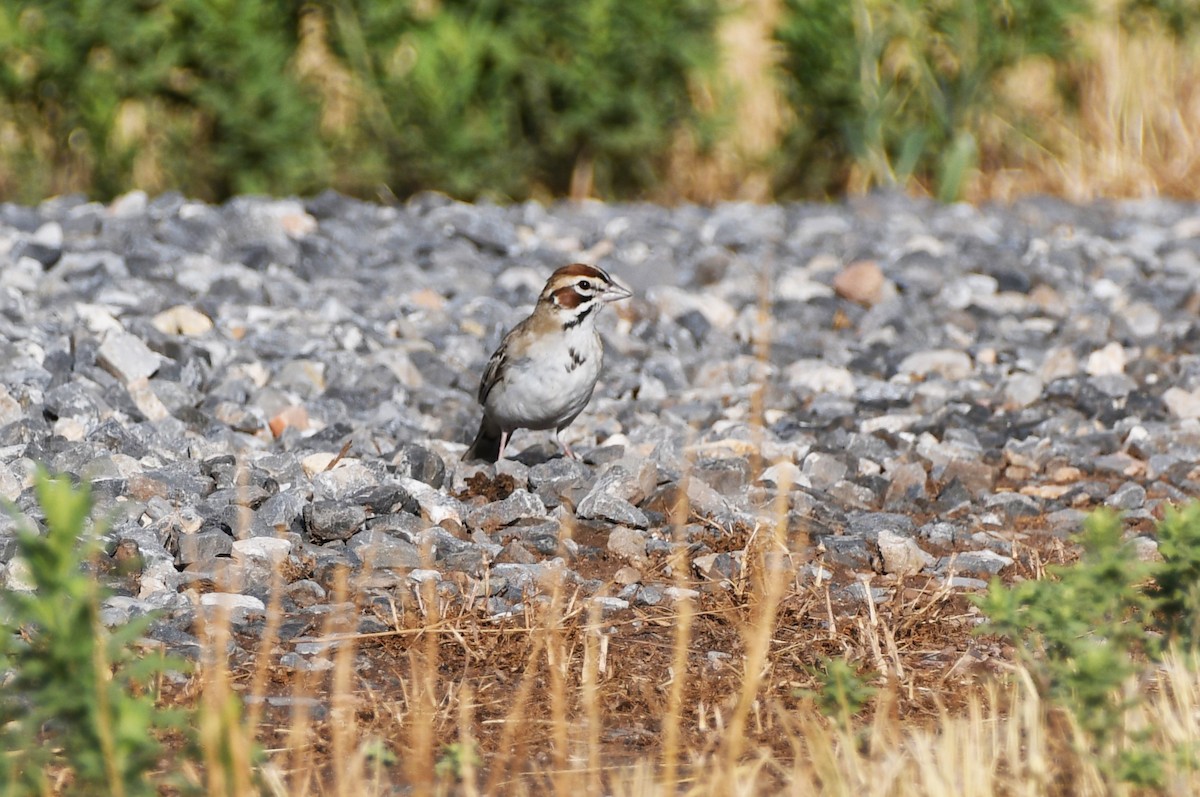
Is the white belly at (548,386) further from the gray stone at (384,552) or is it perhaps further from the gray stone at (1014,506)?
the gray stone at (1014,506)

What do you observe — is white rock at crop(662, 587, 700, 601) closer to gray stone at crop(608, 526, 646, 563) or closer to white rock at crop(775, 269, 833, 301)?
gray stone at crop(608, 526, 646, 563)

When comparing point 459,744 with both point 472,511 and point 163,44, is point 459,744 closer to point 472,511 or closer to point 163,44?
point 472,511

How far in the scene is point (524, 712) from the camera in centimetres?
398

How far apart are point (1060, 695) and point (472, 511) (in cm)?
238

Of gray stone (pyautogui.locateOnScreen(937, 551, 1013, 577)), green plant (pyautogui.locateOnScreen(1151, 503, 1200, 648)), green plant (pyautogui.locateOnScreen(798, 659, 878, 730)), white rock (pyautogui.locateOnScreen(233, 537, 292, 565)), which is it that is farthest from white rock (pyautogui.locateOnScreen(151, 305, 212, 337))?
green plant (pyautogui.locateOnScreen(1151, 503, 1200, 648))

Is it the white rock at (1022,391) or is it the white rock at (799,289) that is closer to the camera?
the white rock at (1022,391)

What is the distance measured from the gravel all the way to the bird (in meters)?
0.20

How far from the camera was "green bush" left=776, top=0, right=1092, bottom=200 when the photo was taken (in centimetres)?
1067

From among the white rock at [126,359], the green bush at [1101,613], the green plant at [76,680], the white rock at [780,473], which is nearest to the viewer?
the green plant at [76,680]

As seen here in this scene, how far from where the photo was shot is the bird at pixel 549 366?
6125 millimetres

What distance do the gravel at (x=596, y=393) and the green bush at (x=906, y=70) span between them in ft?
2.70

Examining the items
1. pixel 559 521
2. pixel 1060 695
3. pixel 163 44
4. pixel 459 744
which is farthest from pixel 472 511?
pixel 163 44

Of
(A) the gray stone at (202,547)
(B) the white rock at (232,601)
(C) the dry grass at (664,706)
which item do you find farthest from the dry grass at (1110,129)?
(B) the white rock at (232,601)

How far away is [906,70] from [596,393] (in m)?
4.93
